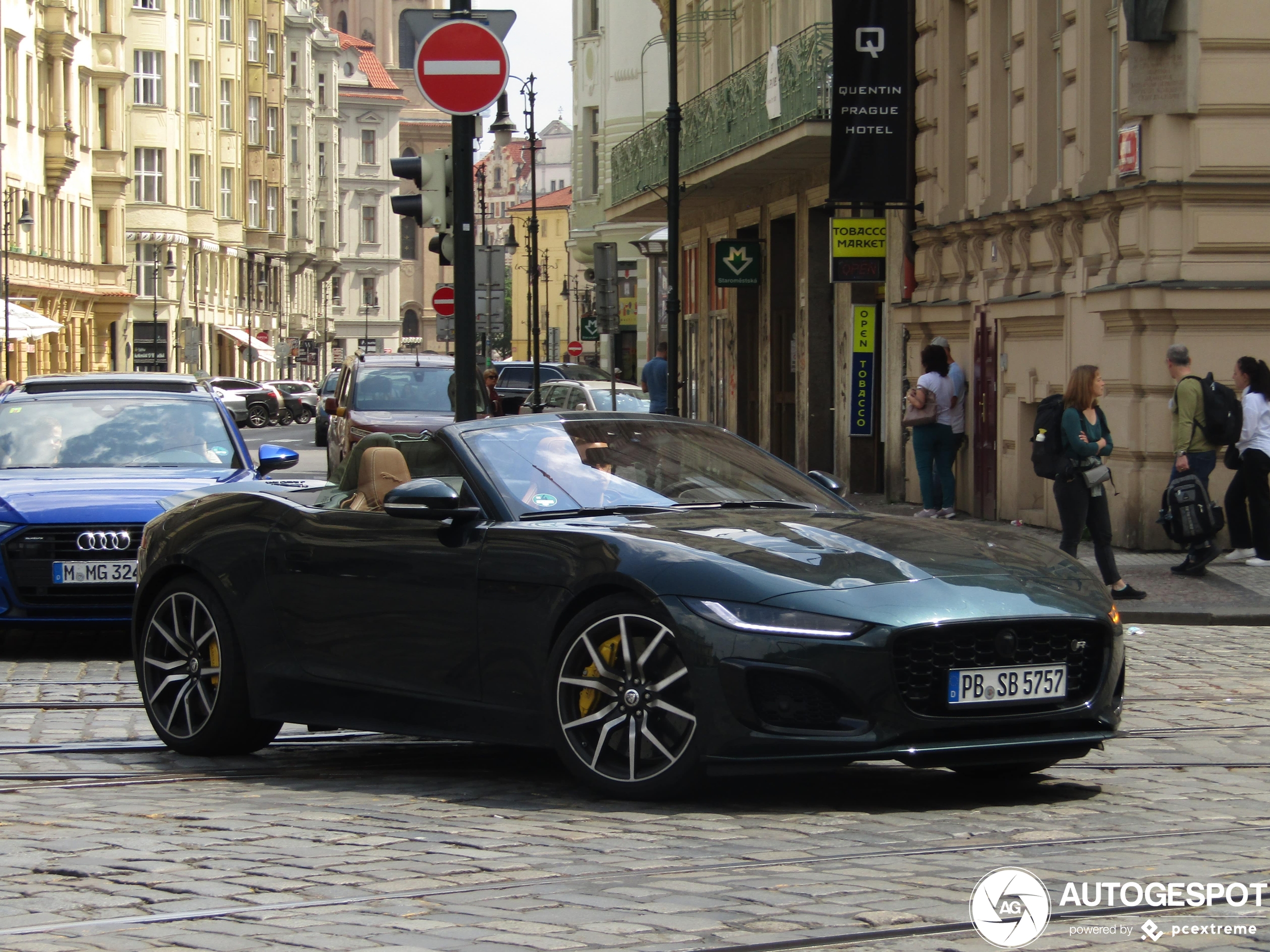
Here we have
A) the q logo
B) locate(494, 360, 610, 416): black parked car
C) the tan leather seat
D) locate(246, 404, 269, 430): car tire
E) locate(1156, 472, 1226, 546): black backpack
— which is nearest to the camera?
the tan leather seat

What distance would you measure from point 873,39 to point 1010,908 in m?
20.4

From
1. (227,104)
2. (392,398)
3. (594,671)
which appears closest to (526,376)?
(392,398)

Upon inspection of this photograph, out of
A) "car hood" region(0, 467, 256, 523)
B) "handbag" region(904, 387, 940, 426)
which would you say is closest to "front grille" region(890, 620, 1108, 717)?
"car hood" region(0, 467, 256, 523)

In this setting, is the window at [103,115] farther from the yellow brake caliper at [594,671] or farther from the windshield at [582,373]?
the yellow brake caliper at [594,671]

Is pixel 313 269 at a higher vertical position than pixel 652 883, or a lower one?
Answer: higher

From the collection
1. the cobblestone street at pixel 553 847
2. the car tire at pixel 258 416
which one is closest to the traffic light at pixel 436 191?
the cobblestone street at pixel 553 847

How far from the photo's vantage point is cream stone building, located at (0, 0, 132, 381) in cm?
6569

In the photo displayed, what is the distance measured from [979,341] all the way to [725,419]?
1510 cm

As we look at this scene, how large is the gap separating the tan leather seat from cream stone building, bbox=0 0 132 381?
5017 cm

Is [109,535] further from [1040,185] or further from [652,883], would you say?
[1040,185]

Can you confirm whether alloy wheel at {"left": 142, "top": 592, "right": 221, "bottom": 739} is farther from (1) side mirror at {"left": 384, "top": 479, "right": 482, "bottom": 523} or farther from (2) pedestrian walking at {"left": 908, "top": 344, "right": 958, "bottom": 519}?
(2) pedestrian walking at {"left": 908, "top": 344, "right": 958, "bottom": 519}

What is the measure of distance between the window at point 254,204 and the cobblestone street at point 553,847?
3998 inches

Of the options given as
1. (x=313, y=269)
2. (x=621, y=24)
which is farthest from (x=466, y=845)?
(x=313, y=269)

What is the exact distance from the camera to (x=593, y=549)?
680 centimetres
